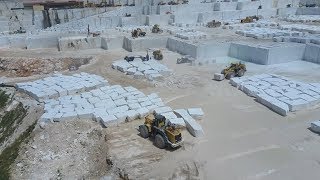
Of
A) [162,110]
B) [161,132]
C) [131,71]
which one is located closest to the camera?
[161,132]

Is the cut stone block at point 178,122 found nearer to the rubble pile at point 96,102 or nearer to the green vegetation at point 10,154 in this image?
the rubble pile at point 96,102

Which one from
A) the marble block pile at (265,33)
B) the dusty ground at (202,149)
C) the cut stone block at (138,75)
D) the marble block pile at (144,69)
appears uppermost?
the marble block pile at (265,33)

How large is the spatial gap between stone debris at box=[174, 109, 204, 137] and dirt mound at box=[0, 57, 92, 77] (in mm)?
9159

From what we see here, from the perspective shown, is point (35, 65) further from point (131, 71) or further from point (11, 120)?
point (11, 120)

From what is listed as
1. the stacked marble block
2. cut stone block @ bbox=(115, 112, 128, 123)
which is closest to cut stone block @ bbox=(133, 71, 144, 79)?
the stacked marble block

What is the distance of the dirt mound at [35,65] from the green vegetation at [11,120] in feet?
18.6

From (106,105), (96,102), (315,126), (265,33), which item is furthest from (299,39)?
(96,102)

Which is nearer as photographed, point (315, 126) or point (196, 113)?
point (315, 126)

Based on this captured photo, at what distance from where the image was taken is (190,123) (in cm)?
1020

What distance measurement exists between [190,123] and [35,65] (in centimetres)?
1210

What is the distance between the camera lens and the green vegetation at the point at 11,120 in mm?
11820

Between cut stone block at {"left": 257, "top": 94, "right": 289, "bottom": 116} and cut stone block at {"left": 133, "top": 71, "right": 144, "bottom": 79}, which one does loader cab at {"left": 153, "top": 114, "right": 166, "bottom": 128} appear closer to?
cut stone block at {"left": 257, "top": 94, "right": 289, "bottom": 116}

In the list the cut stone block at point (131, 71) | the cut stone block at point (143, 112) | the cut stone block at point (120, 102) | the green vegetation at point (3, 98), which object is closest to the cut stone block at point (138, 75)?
the cut stone block at point (131, 71)

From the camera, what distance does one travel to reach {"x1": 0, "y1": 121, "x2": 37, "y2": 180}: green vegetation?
9.45m
